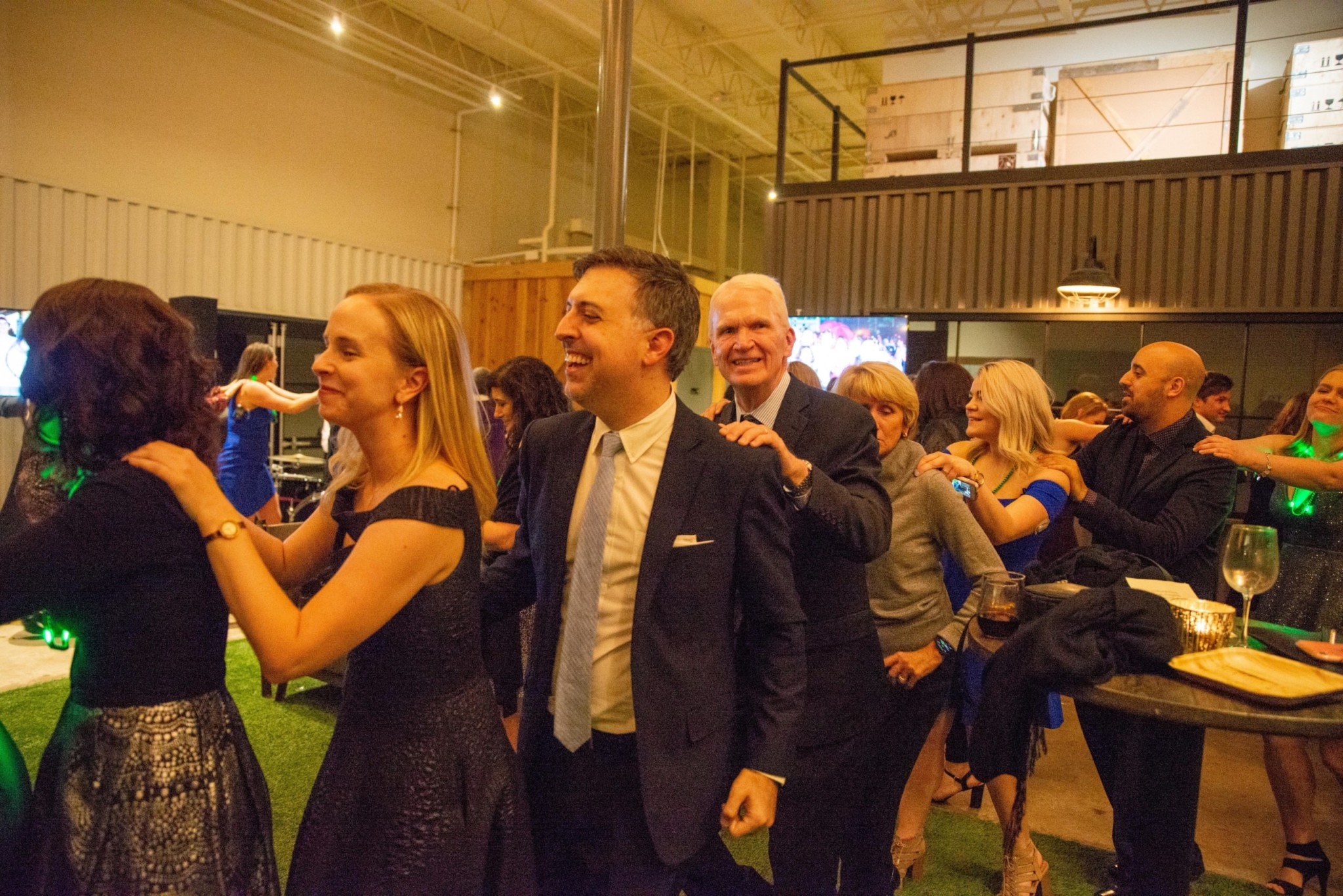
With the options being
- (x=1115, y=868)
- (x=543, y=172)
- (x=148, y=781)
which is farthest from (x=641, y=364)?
(x=543, y=172)

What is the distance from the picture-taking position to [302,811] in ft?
9.70

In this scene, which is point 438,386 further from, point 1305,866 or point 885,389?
point 1305,866

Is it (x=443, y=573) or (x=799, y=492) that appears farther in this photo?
(x=799, y=492)

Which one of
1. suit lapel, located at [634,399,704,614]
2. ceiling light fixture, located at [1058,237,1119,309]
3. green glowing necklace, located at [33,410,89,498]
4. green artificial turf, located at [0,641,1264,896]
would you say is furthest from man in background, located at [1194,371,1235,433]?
green glowing necklace, located at [33,410,89,498]

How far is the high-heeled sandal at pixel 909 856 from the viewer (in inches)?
118

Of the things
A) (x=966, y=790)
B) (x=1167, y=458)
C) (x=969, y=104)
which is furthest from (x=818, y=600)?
(x=969, y=104)

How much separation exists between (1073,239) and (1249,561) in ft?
19.3

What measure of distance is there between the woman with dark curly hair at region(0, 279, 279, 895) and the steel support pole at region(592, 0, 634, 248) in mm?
3377

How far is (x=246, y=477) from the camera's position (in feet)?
19.1

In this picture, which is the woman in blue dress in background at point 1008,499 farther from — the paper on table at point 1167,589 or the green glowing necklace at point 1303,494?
the green glowing necklace at point 1303,494

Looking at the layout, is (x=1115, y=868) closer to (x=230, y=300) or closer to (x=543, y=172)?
(x=230, y=300)

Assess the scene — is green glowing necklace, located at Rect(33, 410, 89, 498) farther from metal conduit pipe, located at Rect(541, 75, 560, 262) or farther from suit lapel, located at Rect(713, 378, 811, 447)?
metal conduit pipe, located at Rect(541, 75, 560, 262)

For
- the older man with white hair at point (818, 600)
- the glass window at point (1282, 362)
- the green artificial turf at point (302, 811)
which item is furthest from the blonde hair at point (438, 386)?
the glass window at point (1282, 362)

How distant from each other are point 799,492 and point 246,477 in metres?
4.99
